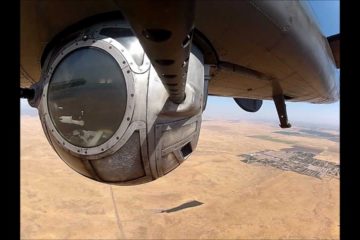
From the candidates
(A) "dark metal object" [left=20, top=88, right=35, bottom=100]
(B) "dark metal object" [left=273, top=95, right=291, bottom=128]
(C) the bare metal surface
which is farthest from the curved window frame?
(B) "dark metal object" [left=273, top=95, right=291, bottom=128]

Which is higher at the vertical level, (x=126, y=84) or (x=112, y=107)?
(x=126, y=84)

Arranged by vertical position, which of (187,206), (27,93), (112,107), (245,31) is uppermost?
(245,31)

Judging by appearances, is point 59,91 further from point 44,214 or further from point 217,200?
point 217,200

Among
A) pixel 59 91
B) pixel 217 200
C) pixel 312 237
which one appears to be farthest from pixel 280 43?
pixel 217 200

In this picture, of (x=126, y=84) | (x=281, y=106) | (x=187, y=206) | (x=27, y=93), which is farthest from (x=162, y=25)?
(x=187, y=206)

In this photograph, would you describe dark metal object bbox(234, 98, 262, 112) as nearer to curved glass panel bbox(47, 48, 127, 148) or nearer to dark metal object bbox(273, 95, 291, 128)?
dark metal object bbox(273, 95, 291, 128)

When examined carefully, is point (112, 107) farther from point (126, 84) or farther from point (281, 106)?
point (281, 106)
